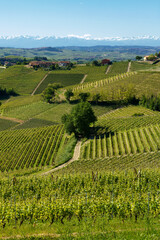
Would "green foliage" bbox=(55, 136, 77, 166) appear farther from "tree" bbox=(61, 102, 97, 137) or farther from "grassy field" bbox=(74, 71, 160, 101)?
"grassy field" bbox=(74, 71, 160, 101)

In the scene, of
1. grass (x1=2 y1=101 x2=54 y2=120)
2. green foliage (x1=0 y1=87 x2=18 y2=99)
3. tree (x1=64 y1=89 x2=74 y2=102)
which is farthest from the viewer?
green foliage (x1=0 y1=87 x2=18 y2=99)

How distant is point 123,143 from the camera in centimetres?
5800

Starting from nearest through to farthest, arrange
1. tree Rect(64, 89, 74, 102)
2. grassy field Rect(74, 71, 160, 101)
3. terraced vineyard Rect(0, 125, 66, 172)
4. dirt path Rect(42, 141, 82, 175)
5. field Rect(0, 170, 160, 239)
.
Result: field Rect(0, 170, 160, 239) < dirt path Rect(42, 141, 82, 175) < terraced vineyard Rect(0, 125, 66, 172) < grassy field Rect(74, 71, 160, 101) < tree Rect(64, 89, 74, 102)

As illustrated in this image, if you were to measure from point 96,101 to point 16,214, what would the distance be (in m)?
105

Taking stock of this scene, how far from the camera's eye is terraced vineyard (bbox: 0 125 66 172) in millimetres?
57500

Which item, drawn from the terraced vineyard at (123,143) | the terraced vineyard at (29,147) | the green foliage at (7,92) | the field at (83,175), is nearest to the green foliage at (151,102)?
the field at (83,175)

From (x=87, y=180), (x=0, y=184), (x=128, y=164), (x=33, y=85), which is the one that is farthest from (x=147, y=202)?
(x=33, y=85)

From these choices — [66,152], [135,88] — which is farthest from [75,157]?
[135,88]

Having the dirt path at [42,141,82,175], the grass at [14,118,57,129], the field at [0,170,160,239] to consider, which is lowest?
the grass at [14,118,57,129]

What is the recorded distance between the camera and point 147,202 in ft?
75.5

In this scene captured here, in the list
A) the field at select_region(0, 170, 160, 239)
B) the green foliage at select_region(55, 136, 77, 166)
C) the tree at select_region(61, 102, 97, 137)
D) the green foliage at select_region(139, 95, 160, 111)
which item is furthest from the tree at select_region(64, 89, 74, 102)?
the field at select_region(0, 170, 160, 239)

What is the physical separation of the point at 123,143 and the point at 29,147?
1181 inches

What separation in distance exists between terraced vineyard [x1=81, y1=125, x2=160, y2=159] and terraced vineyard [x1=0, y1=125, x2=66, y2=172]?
11197mm

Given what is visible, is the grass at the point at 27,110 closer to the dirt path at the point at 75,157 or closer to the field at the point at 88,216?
the dirt path at the point at 75,157
